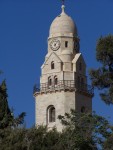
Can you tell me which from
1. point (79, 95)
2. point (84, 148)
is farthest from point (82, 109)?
point (84, 148)

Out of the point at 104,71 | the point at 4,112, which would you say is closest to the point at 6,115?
the point at 4,112

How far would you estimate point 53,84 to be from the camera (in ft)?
285

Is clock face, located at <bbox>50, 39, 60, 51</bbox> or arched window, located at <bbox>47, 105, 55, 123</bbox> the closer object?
arched window, located at <bbox>47, 105, 55, 123</bbox>

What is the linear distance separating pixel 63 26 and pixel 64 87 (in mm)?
8592

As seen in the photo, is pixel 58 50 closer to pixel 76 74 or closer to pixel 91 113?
pixel 76 74

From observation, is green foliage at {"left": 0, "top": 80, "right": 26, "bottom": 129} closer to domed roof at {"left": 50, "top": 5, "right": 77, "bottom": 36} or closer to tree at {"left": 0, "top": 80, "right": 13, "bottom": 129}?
tree at {"left": 0, "top": 80, "right": 13, "bottom": 129}

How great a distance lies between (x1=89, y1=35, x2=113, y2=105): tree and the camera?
171 feet

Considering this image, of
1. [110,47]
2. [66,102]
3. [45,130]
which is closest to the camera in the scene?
[110,47]

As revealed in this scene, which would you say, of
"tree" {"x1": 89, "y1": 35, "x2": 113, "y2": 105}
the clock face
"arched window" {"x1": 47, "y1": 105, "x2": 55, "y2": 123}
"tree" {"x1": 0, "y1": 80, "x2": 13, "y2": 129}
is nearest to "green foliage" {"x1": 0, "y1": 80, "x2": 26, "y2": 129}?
"tree" {"x1": 0, "y1": 80, "x2": 13, "y2": 129}

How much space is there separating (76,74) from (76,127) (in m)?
21.8

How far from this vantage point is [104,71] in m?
52.6

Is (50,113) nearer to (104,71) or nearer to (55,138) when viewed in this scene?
(55,138)

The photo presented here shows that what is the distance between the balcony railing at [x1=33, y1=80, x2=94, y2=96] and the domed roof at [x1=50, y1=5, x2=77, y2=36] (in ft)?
20.9

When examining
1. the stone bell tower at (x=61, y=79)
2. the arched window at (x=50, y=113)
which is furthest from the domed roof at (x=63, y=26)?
the arched window at (x=50, y=113)
